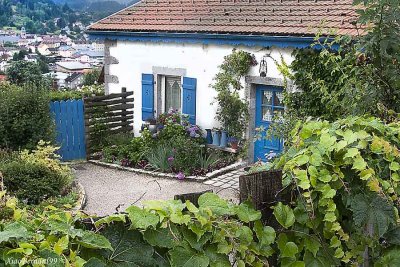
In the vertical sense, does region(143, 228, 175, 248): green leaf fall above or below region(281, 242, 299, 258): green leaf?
above

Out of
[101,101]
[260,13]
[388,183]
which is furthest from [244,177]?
[101,101]

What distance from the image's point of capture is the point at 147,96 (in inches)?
523

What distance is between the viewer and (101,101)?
13.0 metres

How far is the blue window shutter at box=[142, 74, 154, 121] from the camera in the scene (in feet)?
43.2

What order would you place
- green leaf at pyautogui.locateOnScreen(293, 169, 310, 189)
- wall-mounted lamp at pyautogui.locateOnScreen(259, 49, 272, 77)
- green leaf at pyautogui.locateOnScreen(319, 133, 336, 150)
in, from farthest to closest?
wall-mounted lamp at pyautogui.locateOnScreen(259, 49, 272, 77) < green leaf at pyautogui.locateOnScreen(319, 133, 336, 150) < green leaf at pyautogui.locateOnScreen(293, 169, 310, 189)

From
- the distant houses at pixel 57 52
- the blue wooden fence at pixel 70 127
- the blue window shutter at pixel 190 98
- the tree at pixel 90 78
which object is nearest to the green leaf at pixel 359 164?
the blue window shutter at pixel 190 98

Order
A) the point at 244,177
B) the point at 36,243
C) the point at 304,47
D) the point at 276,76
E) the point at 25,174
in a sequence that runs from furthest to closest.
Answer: the point at 276,76 → the point at 304,47 → the point at 25,174 → the point at 244,177 → the point at 36,243

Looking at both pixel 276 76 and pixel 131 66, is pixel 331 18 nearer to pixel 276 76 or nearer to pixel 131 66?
pixel 276 76

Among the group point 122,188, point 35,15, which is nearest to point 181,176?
point 122,188

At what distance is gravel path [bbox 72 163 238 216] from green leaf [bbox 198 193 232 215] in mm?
6230

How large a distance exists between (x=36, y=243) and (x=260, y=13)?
1044 cm

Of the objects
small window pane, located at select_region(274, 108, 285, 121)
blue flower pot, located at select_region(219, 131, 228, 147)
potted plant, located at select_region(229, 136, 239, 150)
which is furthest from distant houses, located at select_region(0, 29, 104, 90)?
small window pane, located at select_region(274, 108, 285, 121)

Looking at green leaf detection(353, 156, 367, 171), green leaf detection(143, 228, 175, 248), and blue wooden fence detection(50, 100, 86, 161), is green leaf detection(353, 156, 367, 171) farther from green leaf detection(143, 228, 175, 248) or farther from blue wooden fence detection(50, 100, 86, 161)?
blue wooden fence detection(50, 100, 86, 161)

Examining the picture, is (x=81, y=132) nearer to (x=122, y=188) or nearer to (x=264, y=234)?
(x=122, y=188)
